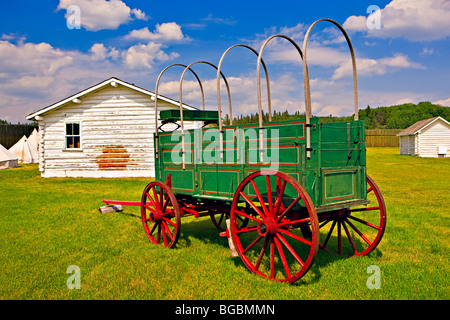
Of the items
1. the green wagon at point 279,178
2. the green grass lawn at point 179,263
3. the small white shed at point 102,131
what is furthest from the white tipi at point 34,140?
the green wagon at point 279,178

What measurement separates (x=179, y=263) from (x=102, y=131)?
14.6 meters

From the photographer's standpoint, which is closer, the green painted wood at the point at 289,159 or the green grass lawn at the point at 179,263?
the green grass lawn at the point at 179,263

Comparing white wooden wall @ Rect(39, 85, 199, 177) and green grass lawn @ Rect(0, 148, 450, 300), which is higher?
white wooden wall @ Rect(39, 85, 199, 177)

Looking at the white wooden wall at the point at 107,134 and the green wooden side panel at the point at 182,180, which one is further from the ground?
the white wooden wall at the point at 107,134

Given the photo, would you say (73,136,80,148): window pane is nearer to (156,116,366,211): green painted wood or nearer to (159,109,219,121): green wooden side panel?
(159,109,219,121): green wooden side panel

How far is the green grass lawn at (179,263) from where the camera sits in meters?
4.63

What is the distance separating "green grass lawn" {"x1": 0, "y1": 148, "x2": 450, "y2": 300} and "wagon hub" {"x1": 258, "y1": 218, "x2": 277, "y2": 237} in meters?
0.67

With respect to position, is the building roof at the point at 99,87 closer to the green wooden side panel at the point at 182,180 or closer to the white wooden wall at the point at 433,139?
the green wooden side panel at the point at 182,180

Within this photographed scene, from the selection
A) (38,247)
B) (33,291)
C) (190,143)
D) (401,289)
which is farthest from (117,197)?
(401,289)

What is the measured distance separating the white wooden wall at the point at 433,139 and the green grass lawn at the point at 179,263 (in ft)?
98.8

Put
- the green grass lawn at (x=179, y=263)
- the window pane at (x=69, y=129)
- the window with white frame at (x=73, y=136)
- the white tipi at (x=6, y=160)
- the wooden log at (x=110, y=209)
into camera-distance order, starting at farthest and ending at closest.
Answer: the white tipi at (x=6, y=160) < the window pane at (x=69, y=129) < the window with white frame at (x=73, y=136) < the wooden log at (x=110, y=209) < the green grass lawn at (x=179, y=263)

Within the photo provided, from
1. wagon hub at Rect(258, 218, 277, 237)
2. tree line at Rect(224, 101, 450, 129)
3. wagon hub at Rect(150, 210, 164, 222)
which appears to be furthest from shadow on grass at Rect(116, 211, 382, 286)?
tree line at Rect(224, 101, 450, 129)

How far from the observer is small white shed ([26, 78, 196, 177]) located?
730 inches

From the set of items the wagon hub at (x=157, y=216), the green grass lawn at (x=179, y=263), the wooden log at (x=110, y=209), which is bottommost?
the green grass lawn at (x=179, y=263)
